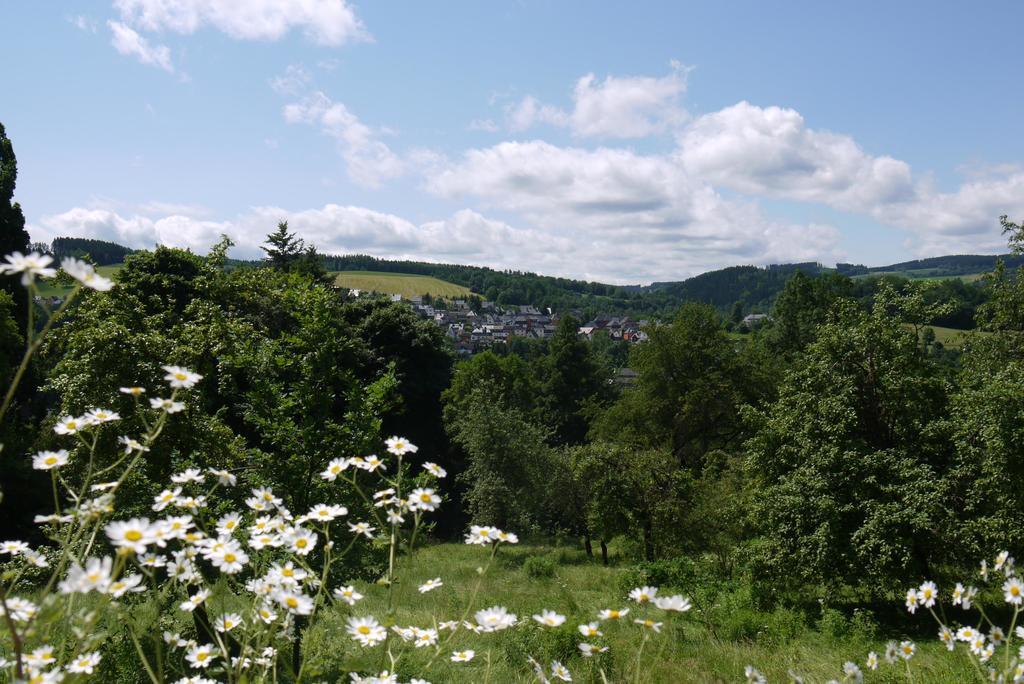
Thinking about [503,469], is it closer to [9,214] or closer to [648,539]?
[648,539]

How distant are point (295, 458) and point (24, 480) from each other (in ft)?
39.6

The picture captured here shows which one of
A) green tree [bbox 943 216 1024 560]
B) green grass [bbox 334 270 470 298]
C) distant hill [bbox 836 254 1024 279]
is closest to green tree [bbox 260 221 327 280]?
green tree [bbox 943 216 1024 560]

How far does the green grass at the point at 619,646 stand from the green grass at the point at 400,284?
117065mm

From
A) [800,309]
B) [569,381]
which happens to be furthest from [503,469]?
[800,309]

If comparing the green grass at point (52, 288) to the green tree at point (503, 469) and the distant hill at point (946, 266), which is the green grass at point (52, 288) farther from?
the distant hill at point (946, 266)

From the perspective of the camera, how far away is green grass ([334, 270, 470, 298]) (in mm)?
135000

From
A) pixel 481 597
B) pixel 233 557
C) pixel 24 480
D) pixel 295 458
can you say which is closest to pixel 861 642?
pixel 481 597

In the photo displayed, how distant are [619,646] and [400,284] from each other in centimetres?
14385

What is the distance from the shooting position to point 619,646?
9555mm

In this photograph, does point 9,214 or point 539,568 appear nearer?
point 539,568

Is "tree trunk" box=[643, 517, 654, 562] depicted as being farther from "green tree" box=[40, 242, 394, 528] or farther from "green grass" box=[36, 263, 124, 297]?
"green grass" box=[36, 263, 124, 297]

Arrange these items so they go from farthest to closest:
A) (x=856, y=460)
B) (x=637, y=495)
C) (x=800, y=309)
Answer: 1. (x=800, y=309)
2. (x=637, y=495)
3. (x=856, y=460)

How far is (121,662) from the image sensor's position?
5.74m

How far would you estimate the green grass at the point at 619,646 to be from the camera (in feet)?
22.4
